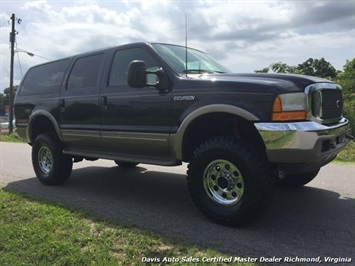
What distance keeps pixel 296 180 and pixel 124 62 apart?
291cm

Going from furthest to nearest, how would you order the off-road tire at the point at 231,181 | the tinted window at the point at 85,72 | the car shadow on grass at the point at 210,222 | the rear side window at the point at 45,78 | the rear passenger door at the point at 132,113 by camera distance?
the rear side window at the point at 45,78 → the tinted window at the point at 85,72 → the rear passenger door at the point at 132,113 → the off-road tire at the point at 231,181 → the car shadow on grass at the point at 210,222

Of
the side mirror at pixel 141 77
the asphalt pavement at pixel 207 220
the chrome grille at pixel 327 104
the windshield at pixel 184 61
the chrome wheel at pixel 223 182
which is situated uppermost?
the windshield at pixel 184 61

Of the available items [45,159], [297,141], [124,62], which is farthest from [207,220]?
[45,159]

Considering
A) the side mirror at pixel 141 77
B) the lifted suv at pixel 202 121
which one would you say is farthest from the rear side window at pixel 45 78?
the side mirror at pixel 141 77

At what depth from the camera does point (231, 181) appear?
158 inches

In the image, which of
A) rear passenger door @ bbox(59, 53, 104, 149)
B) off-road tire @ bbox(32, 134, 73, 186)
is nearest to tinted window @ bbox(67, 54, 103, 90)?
rear passenger door @ bbox(59, 53, 104, 149)

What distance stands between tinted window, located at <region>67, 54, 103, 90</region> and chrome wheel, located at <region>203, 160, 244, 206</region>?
92.6 inches

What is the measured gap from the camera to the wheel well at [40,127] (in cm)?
644

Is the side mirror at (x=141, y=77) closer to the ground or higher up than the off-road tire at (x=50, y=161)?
higher up

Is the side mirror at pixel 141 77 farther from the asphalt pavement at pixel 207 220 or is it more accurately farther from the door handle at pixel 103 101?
the asphalt pavement at pixel 207 220

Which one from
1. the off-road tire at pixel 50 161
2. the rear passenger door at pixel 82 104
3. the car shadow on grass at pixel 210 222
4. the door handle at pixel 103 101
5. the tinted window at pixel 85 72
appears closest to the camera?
the car shadow on grass at pixel 210 222

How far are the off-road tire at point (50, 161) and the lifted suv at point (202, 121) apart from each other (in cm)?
2

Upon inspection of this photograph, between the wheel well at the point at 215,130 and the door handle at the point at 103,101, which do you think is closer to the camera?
the wheel well at the point at 215,130

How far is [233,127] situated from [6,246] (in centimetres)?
259
